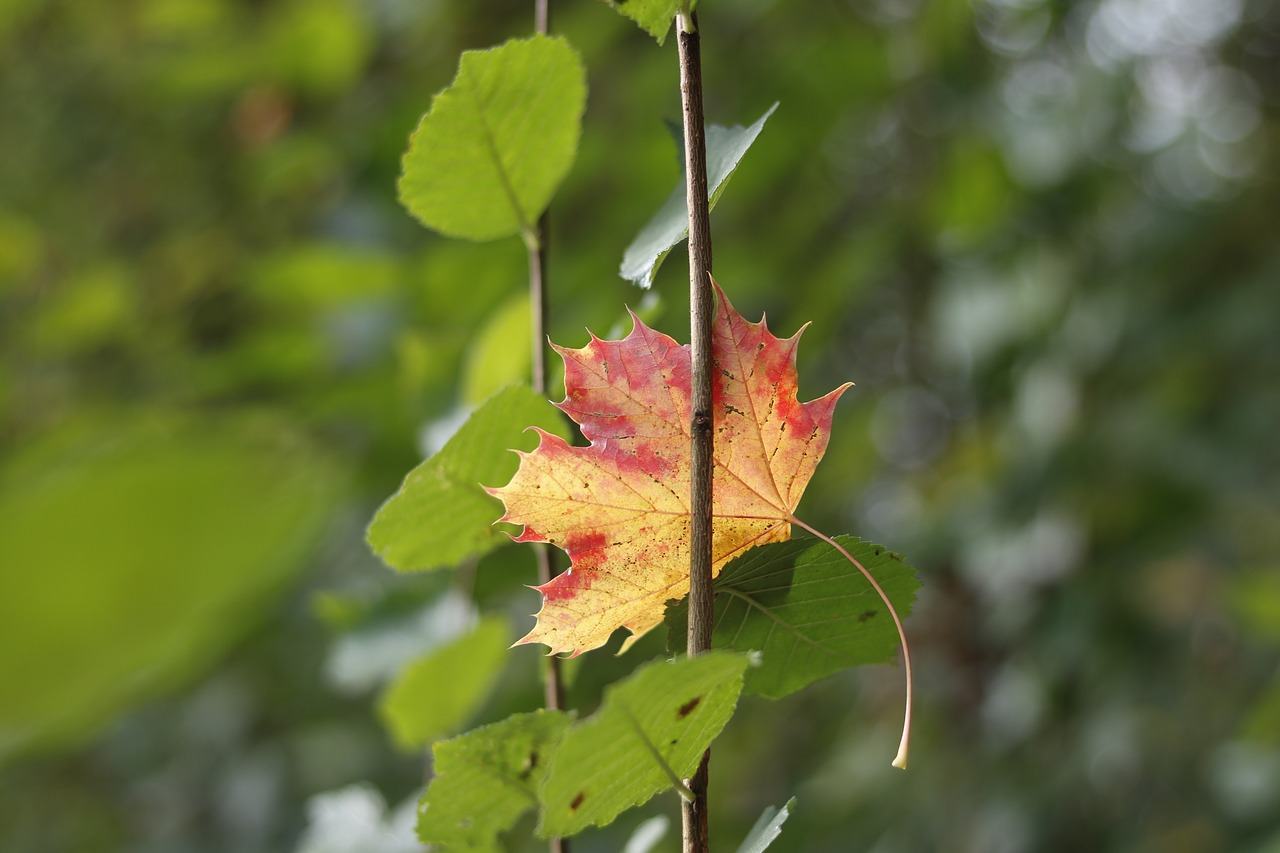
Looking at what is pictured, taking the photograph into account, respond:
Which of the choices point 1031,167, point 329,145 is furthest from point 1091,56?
point 329,145

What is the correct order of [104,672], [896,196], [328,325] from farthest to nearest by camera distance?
1. [896,196]
2. [328,325]
3. [104,672]

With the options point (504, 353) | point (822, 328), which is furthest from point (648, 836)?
point (822, 328)

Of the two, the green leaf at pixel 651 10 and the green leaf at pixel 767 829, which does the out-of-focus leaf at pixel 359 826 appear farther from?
the green leaf at pixel 651 10

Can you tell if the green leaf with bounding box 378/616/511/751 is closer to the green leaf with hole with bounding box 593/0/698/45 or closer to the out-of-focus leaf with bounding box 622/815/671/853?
the out-of-focus leaf with bounding box 622/815/671/853

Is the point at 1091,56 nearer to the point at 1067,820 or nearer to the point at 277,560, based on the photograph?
the point at 1067,820

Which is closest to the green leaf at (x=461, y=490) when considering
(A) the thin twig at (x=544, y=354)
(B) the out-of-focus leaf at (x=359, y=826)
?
(A) the thin twig at (x=544, y=354)
